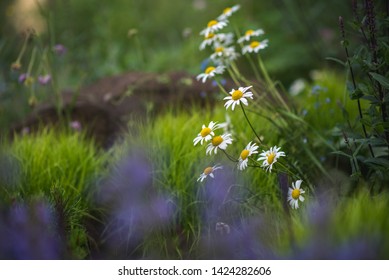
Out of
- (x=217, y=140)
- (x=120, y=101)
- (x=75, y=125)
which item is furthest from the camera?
(x=120, y=101)

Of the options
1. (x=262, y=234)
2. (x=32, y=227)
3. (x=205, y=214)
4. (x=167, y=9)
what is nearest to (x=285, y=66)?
(x=167, y=9)

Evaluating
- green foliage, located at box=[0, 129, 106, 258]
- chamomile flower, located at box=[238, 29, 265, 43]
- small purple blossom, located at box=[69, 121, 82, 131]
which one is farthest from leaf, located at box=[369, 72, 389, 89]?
small purple blossom, located at box=[69, 121, 82, 131]

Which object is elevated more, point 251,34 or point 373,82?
point 251,34

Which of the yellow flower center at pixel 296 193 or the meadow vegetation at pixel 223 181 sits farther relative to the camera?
the yellow flower center at pixel 296 193

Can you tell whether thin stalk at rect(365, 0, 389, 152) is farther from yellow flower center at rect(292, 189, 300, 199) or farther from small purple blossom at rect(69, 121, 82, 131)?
small purple blossom at rect(69, 121, 82, 131)

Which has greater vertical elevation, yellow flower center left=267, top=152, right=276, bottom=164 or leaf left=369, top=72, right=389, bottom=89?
leaf left=369, top=72, right=389, bottom=89

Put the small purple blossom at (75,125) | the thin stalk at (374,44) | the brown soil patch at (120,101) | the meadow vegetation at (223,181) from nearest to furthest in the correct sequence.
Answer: the meadow vegetation at (223,181)
the thin stalk at (374,44)
the small purple blossom at (75,125)
the brown soil patch at (120,101)

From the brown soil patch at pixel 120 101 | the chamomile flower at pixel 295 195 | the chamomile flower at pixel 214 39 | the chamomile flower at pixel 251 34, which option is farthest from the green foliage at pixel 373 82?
the brown soil patch at pixel 120 101

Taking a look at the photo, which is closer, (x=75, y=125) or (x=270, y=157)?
(x=270, y=157)

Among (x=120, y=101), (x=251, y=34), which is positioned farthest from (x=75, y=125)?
(x=251, y=34)

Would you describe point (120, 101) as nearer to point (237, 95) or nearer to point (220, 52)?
point (220, 52)

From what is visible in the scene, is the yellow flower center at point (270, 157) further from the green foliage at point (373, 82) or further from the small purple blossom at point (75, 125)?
the small purple blossom at point (75, 125)
